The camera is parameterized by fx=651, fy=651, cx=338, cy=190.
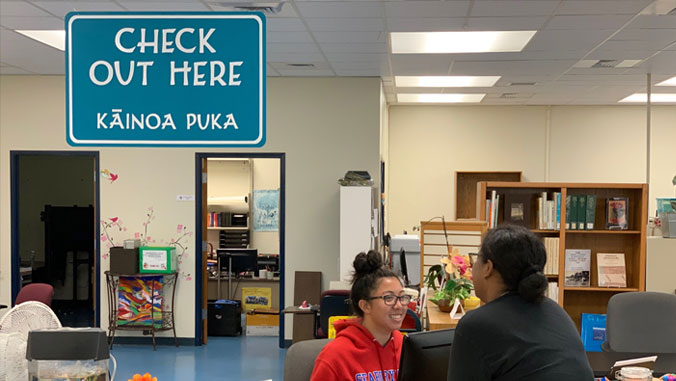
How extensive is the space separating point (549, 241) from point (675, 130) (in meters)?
5.50

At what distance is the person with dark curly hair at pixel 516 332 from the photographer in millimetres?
1743

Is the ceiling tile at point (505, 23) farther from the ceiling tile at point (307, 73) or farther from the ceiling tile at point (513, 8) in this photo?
the ceiling tile at point (307, 73)

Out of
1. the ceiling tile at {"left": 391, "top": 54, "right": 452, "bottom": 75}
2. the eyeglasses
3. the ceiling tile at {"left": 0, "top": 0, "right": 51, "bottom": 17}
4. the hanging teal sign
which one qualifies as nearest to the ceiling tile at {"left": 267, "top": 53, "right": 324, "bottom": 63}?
the ceiling tile at {"left": 391, "top": 54, "right": 452, "bottom": 75}

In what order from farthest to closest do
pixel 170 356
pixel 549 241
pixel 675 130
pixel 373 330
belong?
pixel 675 130, pixel 170 356, pixel 549 241, pixel 373 330

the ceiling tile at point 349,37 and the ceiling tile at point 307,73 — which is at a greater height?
the ceiling tile at point 349,37

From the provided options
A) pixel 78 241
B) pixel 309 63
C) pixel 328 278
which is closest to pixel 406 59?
pixel 309 63

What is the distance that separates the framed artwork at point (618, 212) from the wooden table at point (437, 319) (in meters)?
1.95

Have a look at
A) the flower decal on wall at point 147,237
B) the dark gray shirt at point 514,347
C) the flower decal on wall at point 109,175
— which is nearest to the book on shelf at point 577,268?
the dark gray shirt at point 514,347

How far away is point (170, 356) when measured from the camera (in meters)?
7.09

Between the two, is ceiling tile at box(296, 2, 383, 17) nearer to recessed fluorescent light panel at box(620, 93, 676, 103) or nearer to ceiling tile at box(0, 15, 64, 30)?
ceiling tile at box(0, 15, 64, 30)

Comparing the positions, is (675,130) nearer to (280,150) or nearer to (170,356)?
(280,150)

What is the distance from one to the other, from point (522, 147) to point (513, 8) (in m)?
5.45

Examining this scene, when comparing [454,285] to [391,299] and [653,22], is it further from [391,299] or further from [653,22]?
[653,22]

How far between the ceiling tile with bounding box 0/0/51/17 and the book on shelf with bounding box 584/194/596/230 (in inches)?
179
